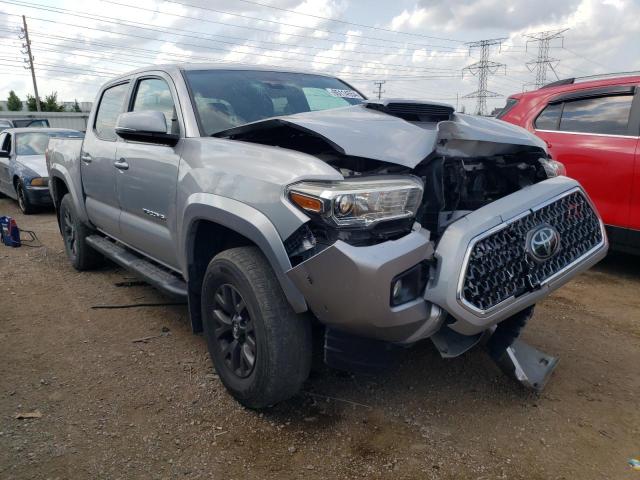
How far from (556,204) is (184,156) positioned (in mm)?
2061

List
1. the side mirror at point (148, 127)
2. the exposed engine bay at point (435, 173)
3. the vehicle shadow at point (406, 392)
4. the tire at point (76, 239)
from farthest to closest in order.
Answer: the tire at point (76, 239)
the side mirror at point (148, 127)
the vehicle shadow at point (406, 392)
the exposed engine bay at point (435, 173)

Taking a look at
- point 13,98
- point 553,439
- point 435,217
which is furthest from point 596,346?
point 13,98

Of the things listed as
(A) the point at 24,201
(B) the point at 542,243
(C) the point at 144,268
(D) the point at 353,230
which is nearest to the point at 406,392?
(B) the point at 542,243

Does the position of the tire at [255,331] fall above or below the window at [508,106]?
below

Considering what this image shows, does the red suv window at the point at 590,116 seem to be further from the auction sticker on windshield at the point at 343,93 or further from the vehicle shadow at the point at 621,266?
the auction sticker on windshield at the point at 343,93

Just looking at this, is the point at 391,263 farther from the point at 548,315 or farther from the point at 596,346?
the point at 548,315

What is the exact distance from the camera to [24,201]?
31.2 feet

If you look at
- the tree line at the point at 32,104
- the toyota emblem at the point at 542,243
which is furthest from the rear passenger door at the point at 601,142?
the tree line at the point at 32,104

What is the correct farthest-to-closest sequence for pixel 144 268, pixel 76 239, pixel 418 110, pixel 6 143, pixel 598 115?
pixel 6 143 → pixel 76 239 → pixel 598 115 → pixel 144 268 → pixel 418 110

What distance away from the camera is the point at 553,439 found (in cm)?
256

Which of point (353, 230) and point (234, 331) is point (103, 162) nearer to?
point (234, 331)

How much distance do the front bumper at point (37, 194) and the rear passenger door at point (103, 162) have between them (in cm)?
506

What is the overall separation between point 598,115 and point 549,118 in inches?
20.6

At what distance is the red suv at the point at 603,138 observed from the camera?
15.9 ft
